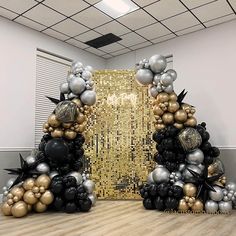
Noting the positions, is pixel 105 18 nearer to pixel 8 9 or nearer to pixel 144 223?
pixel 8 9

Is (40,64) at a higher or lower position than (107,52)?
lower

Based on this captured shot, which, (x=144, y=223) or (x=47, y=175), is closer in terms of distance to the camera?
(x=144, y=223)

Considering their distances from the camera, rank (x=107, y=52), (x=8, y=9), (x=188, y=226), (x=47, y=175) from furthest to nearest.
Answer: (x=107, y=52), (x=8, y=9), (x=47, y=175), (x=188, y=226)

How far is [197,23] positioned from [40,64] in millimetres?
2935

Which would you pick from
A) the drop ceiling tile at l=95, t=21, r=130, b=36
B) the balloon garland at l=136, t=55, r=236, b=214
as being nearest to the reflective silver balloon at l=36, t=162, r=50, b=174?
the balloon garland at l=136, t=55, r=236, b=214

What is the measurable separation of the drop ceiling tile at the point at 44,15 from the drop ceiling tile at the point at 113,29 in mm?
754

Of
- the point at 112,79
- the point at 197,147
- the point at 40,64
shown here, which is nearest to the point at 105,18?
the point at 112,79

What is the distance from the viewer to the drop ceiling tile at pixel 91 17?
4629 millimetres

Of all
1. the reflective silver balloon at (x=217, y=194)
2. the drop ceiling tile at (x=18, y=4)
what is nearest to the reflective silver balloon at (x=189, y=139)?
the reflective silver balloon at (x=217, y=194)

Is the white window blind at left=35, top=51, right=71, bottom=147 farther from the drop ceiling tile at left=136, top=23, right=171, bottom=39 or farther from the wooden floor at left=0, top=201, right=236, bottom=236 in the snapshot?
the wooden floor at left=0, top=201, right=236, bottom=236

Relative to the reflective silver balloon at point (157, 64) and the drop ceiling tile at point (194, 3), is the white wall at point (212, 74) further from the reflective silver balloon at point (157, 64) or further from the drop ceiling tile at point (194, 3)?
the reflective silver balloon at point (157, 64)

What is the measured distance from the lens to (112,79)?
16.4 feet

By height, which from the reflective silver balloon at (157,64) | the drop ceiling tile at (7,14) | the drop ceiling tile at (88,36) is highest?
the drop ceiling tile at (7,14)

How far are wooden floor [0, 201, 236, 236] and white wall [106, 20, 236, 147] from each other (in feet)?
5.22
